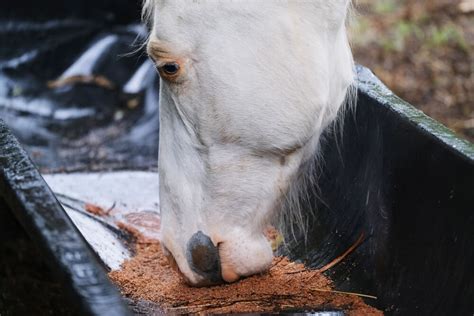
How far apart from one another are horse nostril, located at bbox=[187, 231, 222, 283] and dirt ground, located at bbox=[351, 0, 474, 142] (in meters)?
2.90

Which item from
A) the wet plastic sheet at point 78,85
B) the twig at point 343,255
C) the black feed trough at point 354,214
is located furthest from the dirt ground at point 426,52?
the twig at point 343,255

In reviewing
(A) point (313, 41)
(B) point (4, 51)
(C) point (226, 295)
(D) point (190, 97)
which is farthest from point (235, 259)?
(B) point (4, 51)

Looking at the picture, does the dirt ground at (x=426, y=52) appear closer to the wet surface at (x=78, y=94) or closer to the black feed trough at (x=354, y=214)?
the wet surface at (x=78, y=94)

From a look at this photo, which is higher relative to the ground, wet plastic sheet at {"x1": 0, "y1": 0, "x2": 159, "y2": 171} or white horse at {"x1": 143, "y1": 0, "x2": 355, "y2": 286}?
white horse at {"x1": 143, "y1": 0, "x2": 355, "y2": 286}

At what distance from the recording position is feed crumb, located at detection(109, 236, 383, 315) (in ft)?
6.42

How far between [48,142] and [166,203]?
61.3 inches

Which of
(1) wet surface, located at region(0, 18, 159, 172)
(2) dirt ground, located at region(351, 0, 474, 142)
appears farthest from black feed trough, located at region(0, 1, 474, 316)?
(2) dirt ground, located at region(351, 0, 474, 142)

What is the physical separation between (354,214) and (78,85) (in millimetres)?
1918

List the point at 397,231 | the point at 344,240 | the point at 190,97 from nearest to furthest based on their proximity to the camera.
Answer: the point at 190,97 < the point at 397,231 < the point at 344,240

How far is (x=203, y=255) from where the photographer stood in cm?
200

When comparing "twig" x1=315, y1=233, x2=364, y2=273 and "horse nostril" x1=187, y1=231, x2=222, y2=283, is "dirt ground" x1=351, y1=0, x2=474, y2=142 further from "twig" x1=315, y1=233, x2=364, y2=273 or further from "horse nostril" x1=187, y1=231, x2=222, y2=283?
"horse nostril" x1=187, y1=231, x2=222, y2=283

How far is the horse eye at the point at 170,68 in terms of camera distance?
6.32ft

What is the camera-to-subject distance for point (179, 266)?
2.05 metres

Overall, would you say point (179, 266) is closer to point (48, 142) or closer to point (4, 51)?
point (48, 142)
